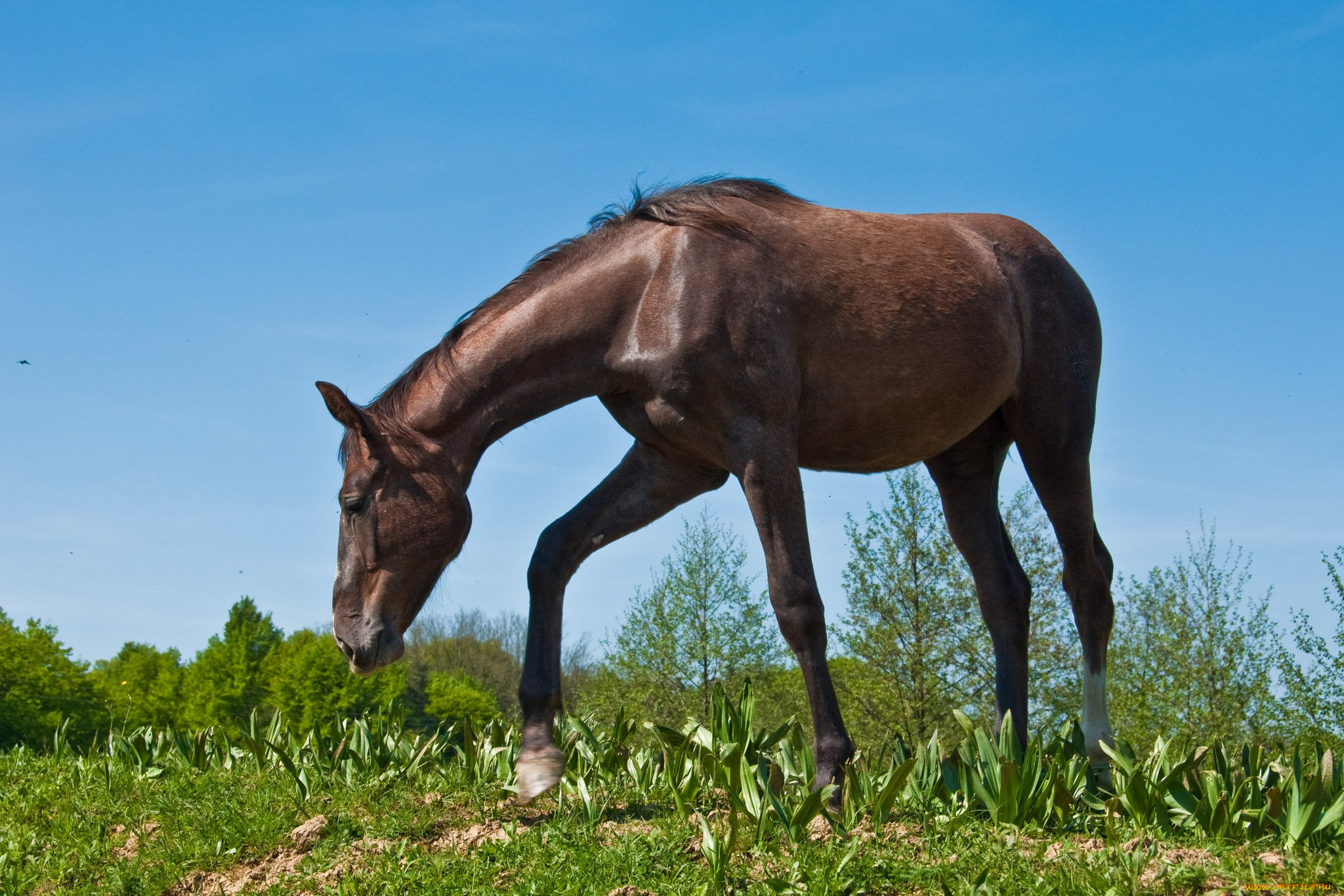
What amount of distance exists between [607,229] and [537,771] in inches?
102

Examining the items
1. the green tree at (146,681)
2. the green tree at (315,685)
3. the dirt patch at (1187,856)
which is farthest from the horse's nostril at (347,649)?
the green tree at (146,681)

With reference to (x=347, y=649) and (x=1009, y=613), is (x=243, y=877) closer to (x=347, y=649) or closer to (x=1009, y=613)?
(x=347, y=649)

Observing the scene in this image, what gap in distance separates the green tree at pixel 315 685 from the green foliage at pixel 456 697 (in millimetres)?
4850

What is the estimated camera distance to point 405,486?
499cm

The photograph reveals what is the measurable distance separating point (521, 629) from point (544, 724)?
2760cm

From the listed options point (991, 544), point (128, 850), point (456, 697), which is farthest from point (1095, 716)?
point (456, 697)

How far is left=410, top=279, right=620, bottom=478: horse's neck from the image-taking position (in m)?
5.12

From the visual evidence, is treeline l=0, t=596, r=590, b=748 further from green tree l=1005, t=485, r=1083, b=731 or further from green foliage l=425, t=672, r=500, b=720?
green tree l=1005, t=485, r=1083, b=731

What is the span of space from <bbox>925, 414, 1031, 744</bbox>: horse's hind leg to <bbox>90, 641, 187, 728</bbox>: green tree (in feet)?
128

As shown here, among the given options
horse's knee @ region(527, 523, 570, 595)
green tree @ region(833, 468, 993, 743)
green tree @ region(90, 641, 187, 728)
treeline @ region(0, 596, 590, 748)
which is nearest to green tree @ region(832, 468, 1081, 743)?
green tree @ region(833, 468, 993, 743)

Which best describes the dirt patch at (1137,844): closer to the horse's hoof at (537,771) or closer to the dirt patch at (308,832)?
the horse's hoof at (537,771)

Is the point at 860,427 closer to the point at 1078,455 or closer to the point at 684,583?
the point at 1078,455

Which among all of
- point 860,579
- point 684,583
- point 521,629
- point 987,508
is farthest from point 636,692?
point 987,508

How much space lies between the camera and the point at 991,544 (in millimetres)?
6160
